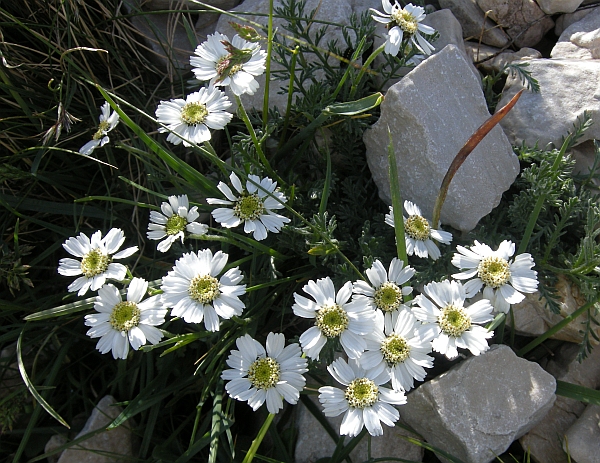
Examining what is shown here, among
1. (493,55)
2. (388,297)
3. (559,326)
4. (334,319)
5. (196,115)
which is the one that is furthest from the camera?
(493,55)

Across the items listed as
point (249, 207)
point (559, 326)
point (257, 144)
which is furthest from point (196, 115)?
point (559, 326)

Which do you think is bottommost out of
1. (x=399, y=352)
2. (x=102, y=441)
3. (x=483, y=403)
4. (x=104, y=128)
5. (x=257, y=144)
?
(x=102, y=441)

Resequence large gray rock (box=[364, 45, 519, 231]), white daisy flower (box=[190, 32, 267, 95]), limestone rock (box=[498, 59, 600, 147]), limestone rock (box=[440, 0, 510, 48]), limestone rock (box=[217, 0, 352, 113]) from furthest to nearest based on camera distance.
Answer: limestone rock (box=[440, 0, 510, 48]), limestone rock (box=[217, 0, 352, 113]), limestone rock (box=[498, 59, 600, 147]), large gray rock (box=[364, 45, 519, 231]), white daisy flower (box=[190, 32, 267, 95])

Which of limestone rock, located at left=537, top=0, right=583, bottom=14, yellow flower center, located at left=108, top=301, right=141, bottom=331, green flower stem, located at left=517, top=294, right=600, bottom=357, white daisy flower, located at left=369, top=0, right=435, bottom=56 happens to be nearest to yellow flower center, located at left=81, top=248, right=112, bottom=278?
yellow flower center, located at left=108, top=301, right=141, bottom=331

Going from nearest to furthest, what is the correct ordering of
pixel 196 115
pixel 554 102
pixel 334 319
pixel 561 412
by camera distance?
1. pixel 334 319
2. pixel 196 115
3. pixel 561 412
4. pixel 554 102

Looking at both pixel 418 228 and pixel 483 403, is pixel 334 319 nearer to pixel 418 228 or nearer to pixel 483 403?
pixel 418 228

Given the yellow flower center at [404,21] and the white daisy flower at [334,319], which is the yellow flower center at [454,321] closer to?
the white daisy flower at [334,319]

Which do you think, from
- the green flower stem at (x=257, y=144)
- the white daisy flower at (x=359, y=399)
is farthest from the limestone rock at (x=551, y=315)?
the green flower stem at (x=257, y=144)

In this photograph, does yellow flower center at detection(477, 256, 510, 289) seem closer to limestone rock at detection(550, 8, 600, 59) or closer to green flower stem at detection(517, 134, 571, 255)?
green flower stem at detection(517, 134, 571, 255)
